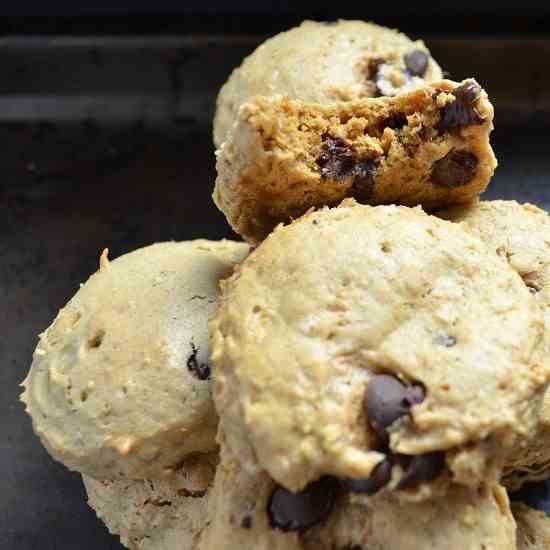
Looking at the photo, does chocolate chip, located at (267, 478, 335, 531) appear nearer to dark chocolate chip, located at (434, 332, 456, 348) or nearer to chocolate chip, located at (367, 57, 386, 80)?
dark chocolate chip, located at (434, 332, 456, 348)

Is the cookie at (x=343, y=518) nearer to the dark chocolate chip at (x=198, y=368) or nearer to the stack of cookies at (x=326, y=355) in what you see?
the stack of cookies at (x=326, y=355)

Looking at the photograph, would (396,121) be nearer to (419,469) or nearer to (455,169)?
(455,169)

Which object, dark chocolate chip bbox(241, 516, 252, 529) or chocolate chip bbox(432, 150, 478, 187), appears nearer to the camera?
dark chocolate chip bbox(241, 516, 252, 529)

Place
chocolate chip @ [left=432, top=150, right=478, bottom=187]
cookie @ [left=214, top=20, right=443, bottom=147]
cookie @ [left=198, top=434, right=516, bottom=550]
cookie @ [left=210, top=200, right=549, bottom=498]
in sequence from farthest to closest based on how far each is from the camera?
cookie @ [left=214, top=20, right=443, bottom=147] < chocolate chip @ [left=432, top=150, right=478, bottom=187] < cookie @ [left=198, top=434, right=516, bottom=550] < cookie @ [left=210, top=200, right=549, bottom=498]

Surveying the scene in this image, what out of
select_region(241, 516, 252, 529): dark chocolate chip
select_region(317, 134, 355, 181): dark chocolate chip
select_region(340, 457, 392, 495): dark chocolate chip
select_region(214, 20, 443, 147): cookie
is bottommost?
select_region(241, 516, 252, 529): dark chocolate chip

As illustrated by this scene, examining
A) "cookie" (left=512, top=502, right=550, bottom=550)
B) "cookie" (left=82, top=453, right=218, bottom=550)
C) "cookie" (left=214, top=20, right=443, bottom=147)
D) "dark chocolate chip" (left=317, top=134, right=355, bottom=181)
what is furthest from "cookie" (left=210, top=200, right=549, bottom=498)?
"cookie" (left=214, top=20, right=443, bottom=147)

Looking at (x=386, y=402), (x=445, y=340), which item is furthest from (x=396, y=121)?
(x=386, y=402)

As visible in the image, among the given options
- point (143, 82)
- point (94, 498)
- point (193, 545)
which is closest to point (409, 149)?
point (193, 545)
